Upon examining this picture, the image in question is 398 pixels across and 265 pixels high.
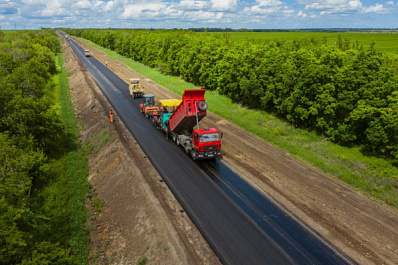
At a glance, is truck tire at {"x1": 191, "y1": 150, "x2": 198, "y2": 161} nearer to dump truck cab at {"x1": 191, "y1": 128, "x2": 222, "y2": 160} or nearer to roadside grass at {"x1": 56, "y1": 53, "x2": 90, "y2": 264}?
dump truck cab at {"x1": 191, "y1": 128, "x2": 222, "y2": 160}

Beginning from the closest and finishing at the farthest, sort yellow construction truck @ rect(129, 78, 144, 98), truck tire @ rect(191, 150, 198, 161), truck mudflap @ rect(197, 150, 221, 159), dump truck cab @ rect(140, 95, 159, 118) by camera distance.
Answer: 1. truck mudflap @ rect(197, 150, 221, 159)
2. truck tire @ rect(191, 150, 198, 161)
3. dump truck cab @ rect(140, 95, 159, 118)
4. yellow construction truck @ rect(129, 78, 144, 98)

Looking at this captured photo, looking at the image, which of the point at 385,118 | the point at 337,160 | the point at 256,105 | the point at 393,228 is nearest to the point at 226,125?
the point at 256,105

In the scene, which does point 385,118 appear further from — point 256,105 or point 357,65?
point 256,105

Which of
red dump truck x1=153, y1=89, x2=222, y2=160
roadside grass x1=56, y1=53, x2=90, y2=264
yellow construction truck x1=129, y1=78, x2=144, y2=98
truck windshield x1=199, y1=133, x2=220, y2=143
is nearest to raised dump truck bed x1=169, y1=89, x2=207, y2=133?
red dump truck x1=153, y1=89, x2=222, y2=160

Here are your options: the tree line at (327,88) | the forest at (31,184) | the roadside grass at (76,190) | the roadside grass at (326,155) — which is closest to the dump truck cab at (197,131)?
the roadside grass at (326,155)

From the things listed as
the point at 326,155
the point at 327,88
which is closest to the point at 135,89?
the point at 327,88

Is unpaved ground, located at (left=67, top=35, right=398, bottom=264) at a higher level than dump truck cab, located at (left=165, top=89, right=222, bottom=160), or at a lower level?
lower
